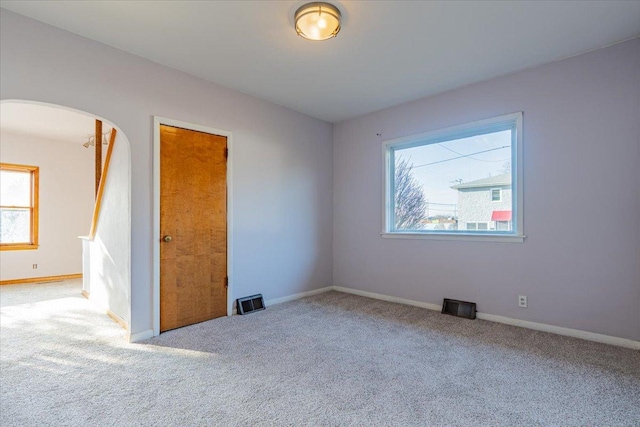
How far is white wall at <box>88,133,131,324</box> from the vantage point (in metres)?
3.03

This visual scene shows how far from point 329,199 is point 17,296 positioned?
15.6 feet

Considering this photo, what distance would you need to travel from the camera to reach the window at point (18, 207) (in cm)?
569

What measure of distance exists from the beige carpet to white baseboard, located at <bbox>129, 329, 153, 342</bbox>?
9cm

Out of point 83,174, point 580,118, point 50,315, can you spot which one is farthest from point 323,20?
point 83,174

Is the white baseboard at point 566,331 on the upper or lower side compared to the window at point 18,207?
lower

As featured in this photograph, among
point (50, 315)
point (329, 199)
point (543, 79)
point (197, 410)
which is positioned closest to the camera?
point (197, 410)

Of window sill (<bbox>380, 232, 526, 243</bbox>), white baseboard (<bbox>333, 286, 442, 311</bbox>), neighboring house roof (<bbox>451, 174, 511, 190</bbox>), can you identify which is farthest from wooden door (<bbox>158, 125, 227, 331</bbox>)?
neighboring house roof (<bbox>451, 174, 511, 190</bbox>)

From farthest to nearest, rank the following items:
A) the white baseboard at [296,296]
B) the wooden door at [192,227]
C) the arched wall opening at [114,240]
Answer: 1. the white baseboard at [296,296]
2. the wooden door at [192,227]
3. the arched wall opening at [114,240]

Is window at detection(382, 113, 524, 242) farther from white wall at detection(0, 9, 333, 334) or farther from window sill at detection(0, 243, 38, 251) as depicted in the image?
window sill at detection(0, 243, 38, 251)

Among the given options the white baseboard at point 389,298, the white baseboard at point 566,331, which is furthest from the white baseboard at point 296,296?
the white baseboard at point 566,331

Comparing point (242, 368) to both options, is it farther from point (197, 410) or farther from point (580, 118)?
point (580, 118)

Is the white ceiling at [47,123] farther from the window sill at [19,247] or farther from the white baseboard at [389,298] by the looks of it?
the white baseboard at [389,298]

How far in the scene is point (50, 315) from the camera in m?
3.65

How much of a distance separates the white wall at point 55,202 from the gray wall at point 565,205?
21.2 ft
